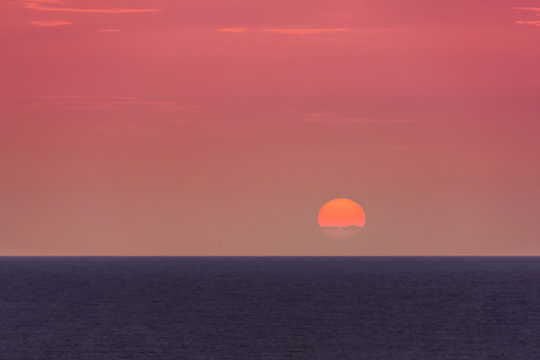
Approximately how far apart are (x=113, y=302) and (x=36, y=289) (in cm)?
3736

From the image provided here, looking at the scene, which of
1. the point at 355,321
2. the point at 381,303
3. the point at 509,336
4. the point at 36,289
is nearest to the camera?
the point at 509,336

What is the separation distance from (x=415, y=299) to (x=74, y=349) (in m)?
61.0

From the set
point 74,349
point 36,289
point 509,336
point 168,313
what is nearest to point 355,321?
point 509,336

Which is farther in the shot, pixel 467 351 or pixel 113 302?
pixel 113 302

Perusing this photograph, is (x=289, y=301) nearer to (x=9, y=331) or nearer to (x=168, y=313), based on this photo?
(x=168, y=313)

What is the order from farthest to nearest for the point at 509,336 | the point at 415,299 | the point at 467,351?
1. the point at 415,299
2. the point at 509,336
3. the point at 467,351

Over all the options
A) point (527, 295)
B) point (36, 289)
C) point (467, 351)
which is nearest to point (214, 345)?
point (467, 351)

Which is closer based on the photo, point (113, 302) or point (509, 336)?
point (509, 336)

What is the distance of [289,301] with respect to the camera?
105 metres

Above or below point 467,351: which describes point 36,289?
above


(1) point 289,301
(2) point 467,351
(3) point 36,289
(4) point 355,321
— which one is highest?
(3) point 36,289

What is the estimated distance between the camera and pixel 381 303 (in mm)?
103750

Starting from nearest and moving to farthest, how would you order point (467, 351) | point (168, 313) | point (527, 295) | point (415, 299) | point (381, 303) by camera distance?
1. point (467, 351)
2. point (168, 313)
3. point (381, 303)
4. point (415, 299)
5. point (527, 295)

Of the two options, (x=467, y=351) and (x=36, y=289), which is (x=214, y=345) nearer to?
(x=467, y=351)
